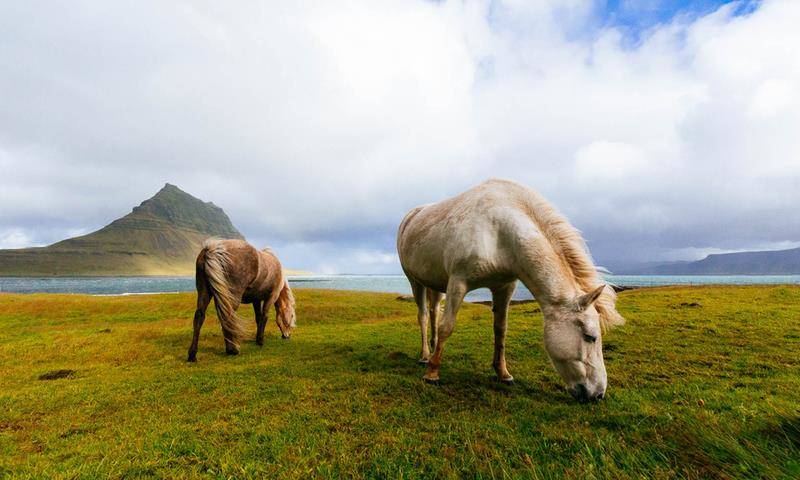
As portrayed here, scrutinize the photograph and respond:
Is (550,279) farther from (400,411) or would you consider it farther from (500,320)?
(400,411)

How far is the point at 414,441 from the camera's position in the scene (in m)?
3.53

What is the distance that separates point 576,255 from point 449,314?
7.00 feet

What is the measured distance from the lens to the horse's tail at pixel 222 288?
7906 millimetres

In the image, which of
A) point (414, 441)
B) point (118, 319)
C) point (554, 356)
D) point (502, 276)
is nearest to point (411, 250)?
point (502, 276)

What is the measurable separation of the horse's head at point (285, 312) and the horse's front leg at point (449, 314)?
737 cm

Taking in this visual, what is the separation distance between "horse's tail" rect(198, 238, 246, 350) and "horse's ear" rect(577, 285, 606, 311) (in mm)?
7598

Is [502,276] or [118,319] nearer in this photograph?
[502,276]

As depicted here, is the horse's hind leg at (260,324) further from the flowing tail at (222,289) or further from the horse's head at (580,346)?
the horse's head at (580,346)

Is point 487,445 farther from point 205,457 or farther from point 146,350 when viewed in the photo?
point 146,350

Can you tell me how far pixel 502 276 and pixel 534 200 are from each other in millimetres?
1422

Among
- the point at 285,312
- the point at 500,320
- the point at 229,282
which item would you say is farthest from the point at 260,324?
the point at 500,320

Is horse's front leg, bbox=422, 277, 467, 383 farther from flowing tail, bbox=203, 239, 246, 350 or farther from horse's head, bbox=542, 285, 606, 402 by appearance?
flowing tail, bbox=203, 239, 246, 350

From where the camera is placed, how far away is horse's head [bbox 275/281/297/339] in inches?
452

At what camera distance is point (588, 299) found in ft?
14.5
